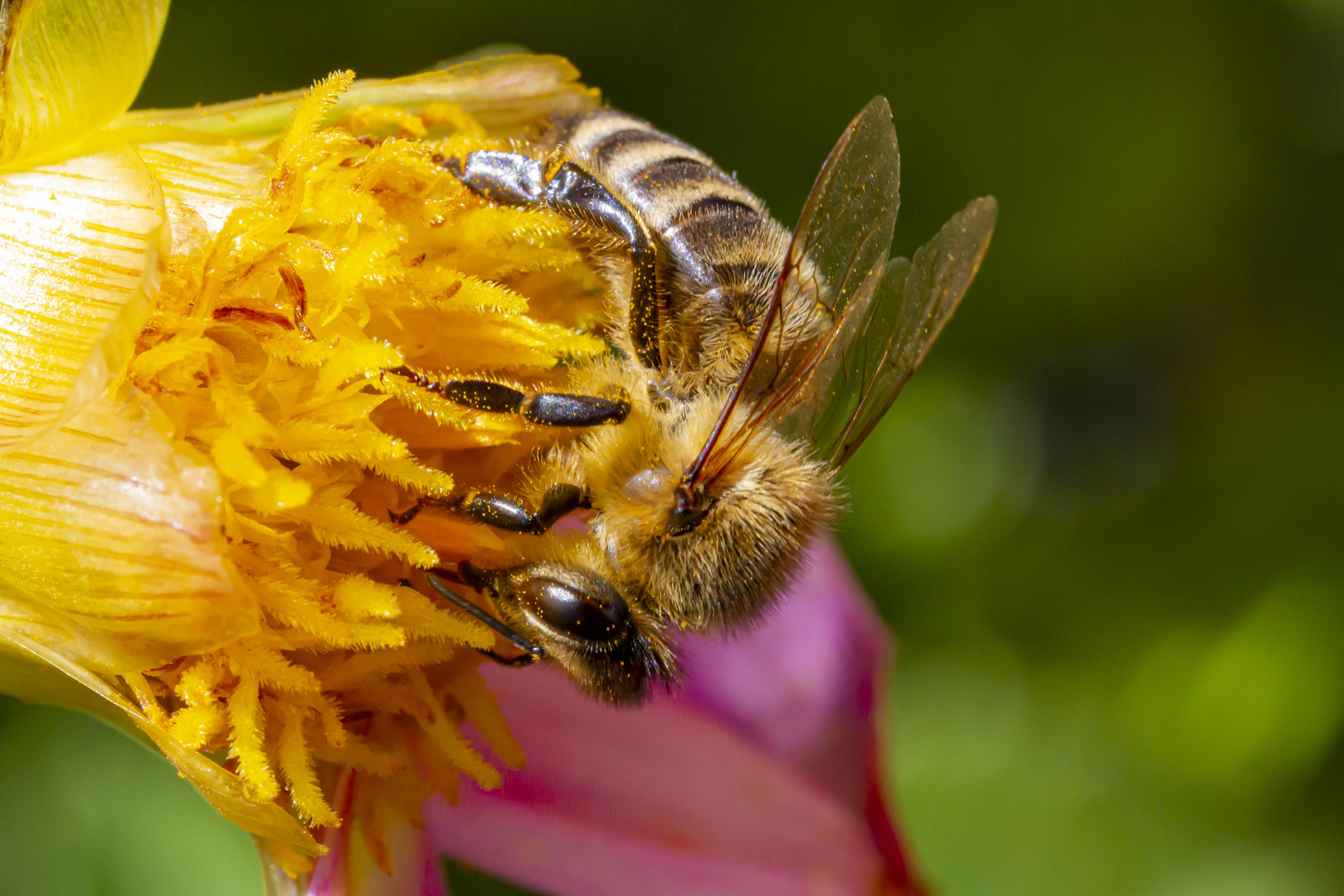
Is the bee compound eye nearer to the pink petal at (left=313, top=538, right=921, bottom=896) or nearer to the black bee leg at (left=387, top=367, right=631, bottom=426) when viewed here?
the black bee leg at (left=387, top=367, right=631, bottom=426)

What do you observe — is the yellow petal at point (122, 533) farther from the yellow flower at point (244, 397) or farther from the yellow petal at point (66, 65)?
the yellow petal at point (66, 65)

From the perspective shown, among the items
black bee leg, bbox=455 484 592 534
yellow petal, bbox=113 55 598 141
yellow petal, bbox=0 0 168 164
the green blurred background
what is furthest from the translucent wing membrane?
the green blurred background

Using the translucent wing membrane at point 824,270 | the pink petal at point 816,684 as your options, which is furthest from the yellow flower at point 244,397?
the pink petal at point 816,684

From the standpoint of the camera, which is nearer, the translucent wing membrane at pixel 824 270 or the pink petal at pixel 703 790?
the translucent wing membrane at pixel 824 270

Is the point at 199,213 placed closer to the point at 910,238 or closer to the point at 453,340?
the point at 453,340

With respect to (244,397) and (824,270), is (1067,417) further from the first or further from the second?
(244,397)
